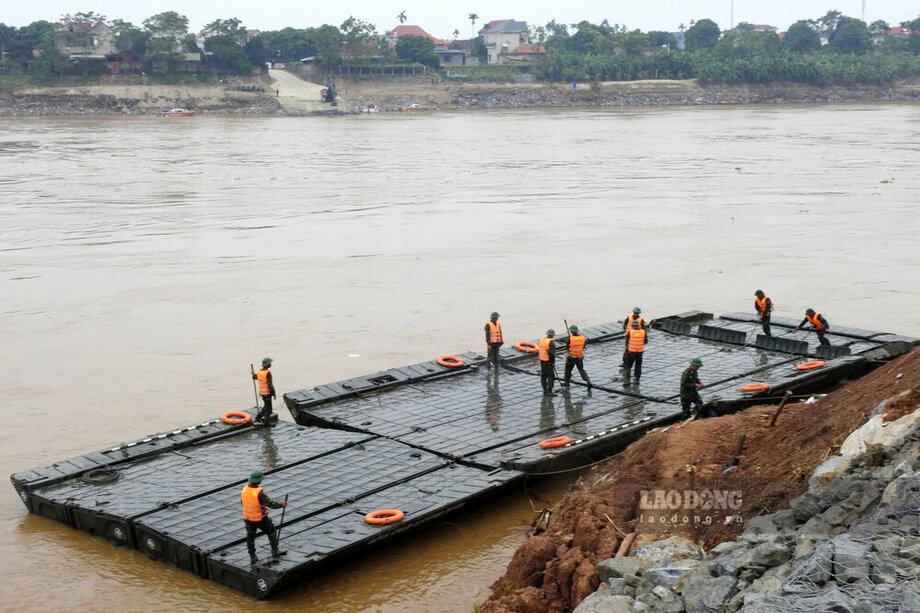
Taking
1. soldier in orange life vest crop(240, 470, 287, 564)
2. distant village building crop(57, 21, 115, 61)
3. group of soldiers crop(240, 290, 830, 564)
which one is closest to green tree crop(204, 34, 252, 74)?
distant village building crop(57, 21, 115, 61)

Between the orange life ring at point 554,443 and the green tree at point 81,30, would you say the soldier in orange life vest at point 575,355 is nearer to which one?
the orange life ring at point 554,443

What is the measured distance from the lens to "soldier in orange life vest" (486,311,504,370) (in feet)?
57.2

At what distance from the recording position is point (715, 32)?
146500 mm

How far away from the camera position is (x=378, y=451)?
45.8 feet

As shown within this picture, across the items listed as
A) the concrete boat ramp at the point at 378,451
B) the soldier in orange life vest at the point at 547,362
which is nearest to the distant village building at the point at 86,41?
the concrete boat ramp at the point at 378,451

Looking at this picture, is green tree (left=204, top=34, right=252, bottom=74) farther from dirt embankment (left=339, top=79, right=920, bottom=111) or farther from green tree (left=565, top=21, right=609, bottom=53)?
green tree (left=565, top=21, right=609, bottom=53)

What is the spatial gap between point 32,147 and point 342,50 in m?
55.2

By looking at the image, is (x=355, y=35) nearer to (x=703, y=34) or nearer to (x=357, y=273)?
(x=703, y=34)

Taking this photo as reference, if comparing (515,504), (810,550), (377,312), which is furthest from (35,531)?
(377,312)

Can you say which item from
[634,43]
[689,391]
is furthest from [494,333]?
[634,43]

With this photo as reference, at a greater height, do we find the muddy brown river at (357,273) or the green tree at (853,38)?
the green tree at (853,38)

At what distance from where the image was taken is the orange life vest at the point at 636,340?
16469 mm

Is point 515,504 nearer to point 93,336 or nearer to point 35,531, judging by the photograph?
point 35,531

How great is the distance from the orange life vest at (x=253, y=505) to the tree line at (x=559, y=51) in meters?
99.6
